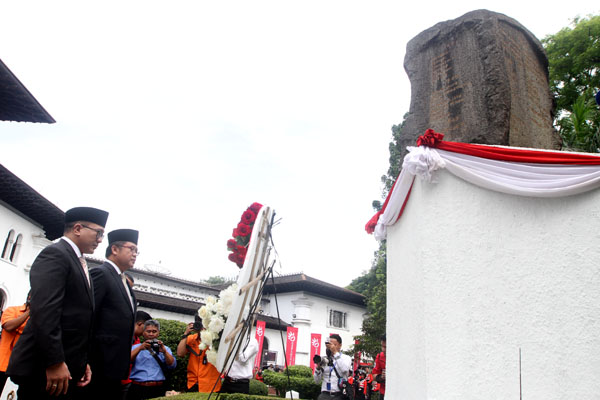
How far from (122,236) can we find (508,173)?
3134 mm

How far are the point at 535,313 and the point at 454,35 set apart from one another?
305cm

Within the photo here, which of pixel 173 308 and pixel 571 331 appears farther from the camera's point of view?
pixel 173 308

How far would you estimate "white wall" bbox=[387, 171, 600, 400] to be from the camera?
2904 mm

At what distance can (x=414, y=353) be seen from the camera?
343 centimetres

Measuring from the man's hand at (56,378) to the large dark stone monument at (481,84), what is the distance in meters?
3.73

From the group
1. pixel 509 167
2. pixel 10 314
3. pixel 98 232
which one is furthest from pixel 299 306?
pixel 98 232

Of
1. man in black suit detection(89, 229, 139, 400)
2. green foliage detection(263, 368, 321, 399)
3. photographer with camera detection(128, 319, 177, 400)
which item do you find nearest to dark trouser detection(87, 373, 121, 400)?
man in black suit detection(89, 229, 139, 400)

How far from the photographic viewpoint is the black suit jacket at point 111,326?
2920 millimetres

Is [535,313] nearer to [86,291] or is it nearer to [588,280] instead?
[588,280]

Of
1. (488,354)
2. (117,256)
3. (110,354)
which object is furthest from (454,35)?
(110,354)

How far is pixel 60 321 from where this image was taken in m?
2.50

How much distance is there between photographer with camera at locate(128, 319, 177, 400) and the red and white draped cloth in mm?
3404

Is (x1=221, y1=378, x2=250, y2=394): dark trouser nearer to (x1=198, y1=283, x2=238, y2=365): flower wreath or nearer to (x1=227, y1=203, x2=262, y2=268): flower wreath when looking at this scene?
(x1=198, y1=283, x2=238, y2=365): flower wreath

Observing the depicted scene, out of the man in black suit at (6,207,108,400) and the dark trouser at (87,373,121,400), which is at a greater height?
Result: the man in black suit at (6,207,108,400)
